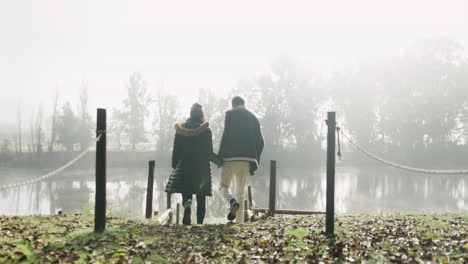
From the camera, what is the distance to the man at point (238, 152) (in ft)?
22.6

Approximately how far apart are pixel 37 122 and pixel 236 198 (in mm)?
59713

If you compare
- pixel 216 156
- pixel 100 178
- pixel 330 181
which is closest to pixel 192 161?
pixel 216 156

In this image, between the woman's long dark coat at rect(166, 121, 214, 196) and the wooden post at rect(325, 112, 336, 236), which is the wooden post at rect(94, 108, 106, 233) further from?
the wooden post at rect(325, 112, 336, 236)

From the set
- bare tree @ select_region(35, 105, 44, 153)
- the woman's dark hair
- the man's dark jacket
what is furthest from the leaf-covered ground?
bare tree @ select_region(35, 105, 44, 153)

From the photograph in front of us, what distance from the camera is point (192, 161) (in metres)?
7.23

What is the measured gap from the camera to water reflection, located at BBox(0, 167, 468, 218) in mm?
23172

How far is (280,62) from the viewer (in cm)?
4803

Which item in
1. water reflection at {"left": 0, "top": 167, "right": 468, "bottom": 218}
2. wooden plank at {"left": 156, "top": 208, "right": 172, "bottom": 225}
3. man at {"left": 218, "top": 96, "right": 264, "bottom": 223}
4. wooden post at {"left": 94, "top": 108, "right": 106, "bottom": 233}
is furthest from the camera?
water reflection at {"left": 0, "top": 167, "right": 468, "bottom": 218}

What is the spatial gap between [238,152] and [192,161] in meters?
1.07

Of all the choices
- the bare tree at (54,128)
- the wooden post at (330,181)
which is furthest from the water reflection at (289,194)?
the wooden post at (330,181)

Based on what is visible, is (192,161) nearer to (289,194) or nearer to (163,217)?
(163,217)

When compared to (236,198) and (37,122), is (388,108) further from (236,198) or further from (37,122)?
(37,122)

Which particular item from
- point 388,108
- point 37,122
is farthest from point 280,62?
point 37,122

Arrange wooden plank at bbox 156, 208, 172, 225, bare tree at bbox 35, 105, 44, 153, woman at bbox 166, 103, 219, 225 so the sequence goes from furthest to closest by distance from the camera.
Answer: bare tree at bbox 35, 105, 44, 153, wooden plank at bbox 156, 208, 172, 225, woman at bbox 166, 103, 219, 225
